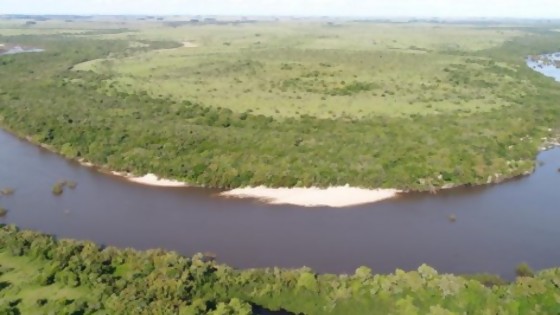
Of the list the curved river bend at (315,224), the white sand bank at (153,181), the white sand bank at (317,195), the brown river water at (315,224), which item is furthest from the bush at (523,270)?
the white sand bank at (153,181)

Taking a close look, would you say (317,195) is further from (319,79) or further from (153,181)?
(319,79)

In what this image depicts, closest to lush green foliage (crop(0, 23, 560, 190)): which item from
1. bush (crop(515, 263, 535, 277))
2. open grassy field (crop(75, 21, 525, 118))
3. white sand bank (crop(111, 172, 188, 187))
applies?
white sand bank (crop(111, 172, 188, 187))

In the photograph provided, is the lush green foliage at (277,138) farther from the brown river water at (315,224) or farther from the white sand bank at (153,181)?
the brown river water at (315,224)

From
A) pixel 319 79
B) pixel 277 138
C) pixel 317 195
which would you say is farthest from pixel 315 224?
pixel 319 79

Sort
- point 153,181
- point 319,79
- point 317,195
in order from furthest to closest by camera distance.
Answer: point 319,79 → point 153,181 → point 317,195

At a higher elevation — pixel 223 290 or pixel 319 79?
pixel 319 79

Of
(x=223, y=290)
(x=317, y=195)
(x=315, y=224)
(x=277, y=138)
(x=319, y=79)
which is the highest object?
(x=319, y=79)

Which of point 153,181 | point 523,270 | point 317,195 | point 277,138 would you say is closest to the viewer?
point 523,270
